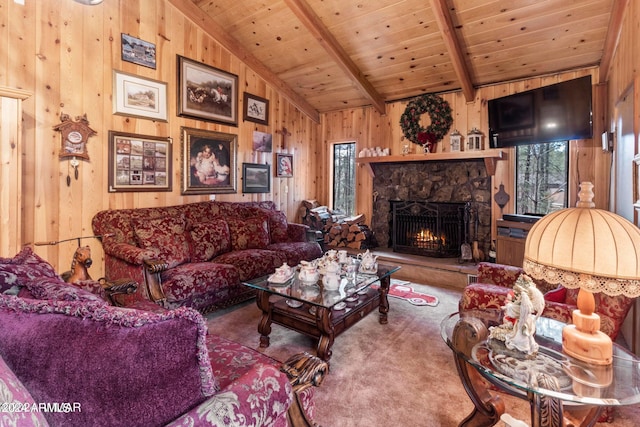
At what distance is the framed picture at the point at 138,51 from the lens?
333cm

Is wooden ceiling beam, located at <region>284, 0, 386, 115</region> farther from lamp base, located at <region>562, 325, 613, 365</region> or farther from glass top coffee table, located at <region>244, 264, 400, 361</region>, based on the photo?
lamp base, located at <region>562, 325, 613, 365</region>

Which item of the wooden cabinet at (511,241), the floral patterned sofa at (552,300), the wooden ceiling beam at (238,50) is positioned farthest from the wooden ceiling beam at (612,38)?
the wooden ceiling beam at (238,50)

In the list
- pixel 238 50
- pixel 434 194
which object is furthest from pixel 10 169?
pixel 434 194

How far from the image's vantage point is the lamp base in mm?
1222

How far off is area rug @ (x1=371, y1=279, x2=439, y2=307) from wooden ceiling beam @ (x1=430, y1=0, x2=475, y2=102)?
9.00 feet

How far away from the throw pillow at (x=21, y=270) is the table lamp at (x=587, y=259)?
2.00 m

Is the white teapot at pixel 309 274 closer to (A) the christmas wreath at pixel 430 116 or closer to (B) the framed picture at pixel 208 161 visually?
(B) the framed picture at pixel 208 161

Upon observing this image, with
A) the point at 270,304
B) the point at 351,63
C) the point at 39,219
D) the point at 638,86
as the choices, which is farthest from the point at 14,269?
the point at 351,63

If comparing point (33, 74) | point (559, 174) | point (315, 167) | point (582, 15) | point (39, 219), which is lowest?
point (39, 219)

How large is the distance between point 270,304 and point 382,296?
1078 millimetres

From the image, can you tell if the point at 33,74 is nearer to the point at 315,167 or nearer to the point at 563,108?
the point at 315,167

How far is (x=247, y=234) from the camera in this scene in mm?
3852

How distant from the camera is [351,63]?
436cm

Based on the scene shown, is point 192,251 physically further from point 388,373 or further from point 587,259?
point 587,259
